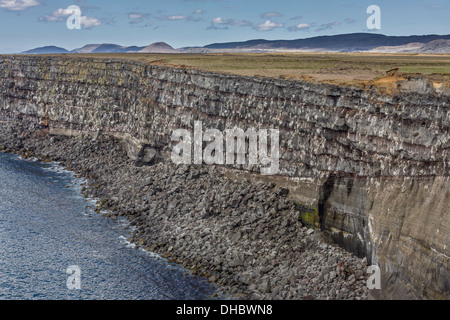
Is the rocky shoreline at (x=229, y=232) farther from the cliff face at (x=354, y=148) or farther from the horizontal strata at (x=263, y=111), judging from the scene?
the horizontal strata at (x=263, y=111)

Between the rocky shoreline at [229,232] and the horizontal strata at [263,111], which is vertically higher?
the horizontal strata at [263,111]

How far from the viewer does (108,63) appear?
300 ft

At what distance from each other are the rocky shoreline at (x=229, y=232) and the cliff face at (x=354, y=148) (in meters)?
2.09

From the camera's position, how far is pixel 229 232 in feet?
169

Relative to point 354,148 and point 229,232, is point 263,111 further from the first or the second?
point 229,232

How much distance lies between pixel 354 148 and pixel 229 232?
45.7 ft

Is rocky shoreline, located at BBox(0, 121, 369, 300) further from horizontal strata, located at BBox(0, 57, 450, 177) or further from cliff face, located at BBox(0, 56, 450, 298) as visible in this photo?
horizontal strata, located at BBox(0, 57, 450, 177)

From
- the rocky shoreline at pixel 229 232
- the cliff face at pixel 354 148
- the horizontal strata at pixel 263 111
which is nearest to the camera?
the cliff face at pixel 354 148

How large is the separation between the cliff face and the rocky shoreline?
209cm

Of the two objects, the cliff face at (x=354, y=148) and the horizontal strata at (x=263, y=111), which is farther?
the horizontal strata at (x=263, y=111)

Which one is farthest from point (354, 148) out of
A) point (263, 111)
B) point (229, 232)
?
point (229, 232)

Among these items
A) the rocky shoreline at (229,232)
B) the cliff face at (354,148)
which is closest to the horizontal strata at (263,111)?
the cliff face at (354,148)

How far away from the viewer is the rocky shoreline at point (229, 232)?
142ft
